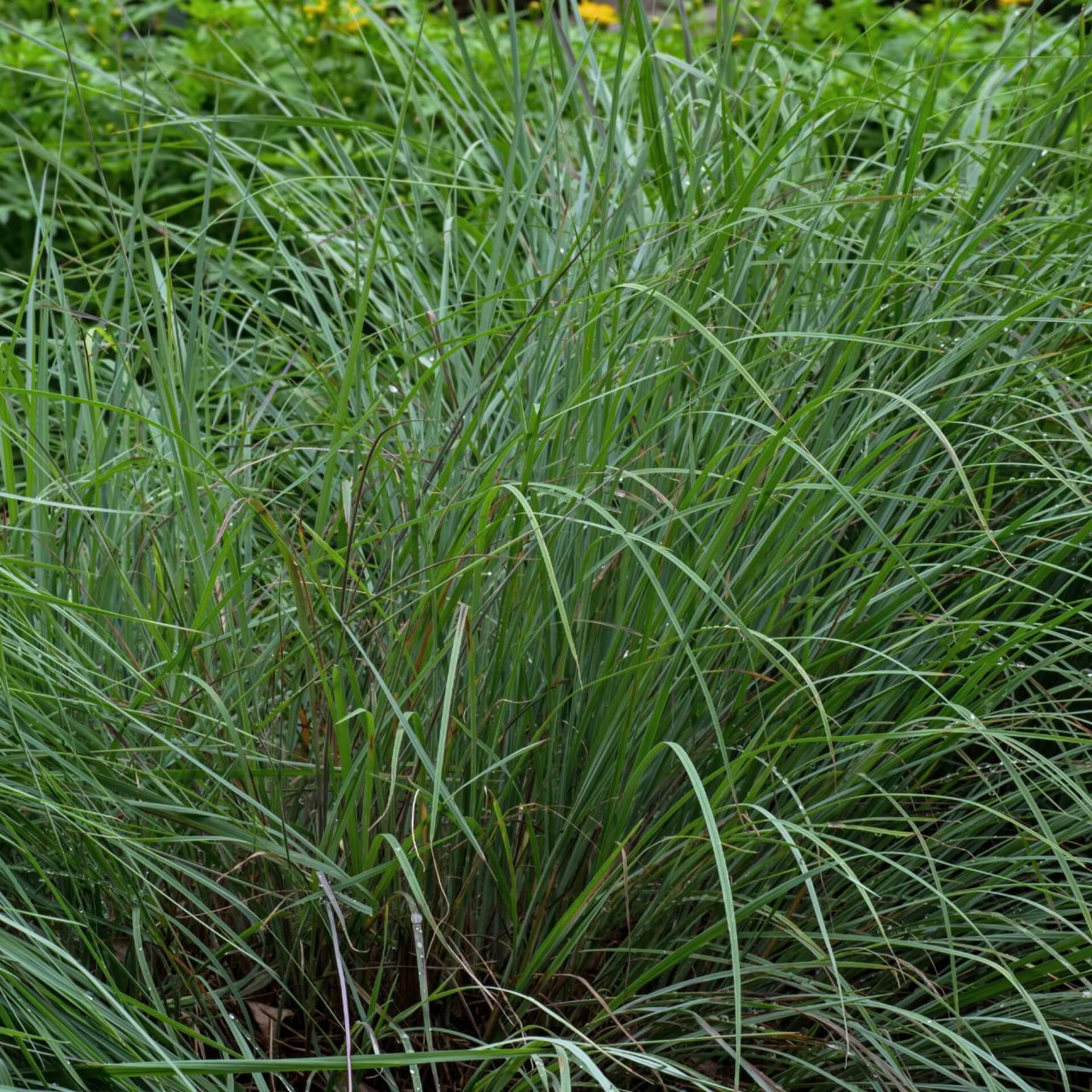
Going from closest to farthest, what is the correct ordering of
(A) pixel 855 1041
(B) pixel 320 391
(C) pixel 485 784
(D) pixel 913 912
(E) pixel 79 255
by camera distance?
1. (A) pixel 855 1041
2. (C) pixel 485 784
3. (D) pixel 913 912
4. (E) pixel 79 255
5. (B) pixel 320 391

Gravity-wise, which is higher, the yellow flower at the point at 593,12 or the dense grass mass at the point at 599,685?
the yellow flower at the point at 593,12

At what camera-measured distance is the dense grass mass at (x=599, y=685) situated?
1.63 m

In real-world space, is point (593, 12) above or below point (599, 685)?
above

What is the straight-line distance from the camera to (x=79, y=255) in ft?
7.79

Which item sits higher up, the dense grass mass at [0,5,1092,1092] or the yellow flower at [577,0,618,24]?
the yellow flower at [577,0,618,24]

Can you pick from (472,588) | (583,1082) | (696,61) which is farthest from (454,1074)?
(696,61)

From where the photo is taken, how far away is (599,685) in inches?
71.9

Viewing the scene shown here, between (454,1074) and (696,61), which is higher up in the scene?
(696,61)

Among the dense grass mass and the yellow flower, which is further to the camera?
the yellow flower

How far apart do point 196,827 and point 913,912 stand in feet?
3.10

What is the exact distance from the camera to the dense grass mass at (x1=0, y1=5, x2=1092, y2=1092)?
5.34ft

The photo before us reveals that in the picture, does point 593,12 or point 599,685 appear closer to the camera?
point 599,685

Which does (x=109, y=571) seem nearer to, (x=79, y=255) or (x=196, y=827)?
(x=196, y=827)

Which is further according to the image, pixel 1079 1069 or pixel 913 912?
pixel 913 912
